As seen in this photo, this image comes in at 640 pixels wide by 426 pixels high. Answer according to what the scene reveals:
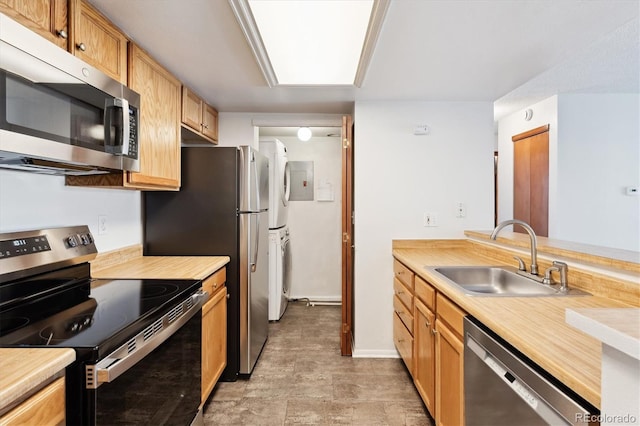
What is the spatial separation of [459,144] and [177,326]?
254cm

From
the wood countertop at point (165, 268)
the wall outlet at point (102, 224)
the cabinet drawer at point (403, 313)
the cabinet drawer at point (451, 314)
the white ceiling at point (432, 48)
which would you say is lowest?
the cabinet drawer at point (403, 313)

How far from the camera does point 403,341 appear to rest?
2.44 meters

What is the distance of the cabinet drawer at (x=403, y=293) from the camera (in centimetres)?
224

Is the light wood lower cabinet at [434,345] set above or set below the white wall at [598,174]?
below

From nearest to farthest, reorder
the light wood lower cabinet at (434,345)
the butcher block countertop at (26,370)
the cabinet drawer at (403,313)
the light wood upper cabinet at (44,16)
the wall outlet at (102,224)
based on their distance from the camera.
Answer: the butcher block countertop at (26,370) → the light wood upper cabinet at (44,16) → the light wood lower cabinet at (434,345) → the wall outlet at (102,224) → the cabinet drawer at (403,313)

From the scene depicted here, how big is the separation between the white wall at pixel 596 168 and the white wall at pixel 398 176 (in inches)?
48.3

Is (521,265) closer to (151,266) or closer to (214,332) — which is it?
(214,332)

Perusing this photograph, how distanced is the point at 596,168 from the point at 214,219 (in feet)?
12.5

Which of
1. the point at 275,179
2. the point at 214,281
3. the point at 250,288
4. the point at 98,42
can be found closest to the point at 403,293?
the point at 250,288

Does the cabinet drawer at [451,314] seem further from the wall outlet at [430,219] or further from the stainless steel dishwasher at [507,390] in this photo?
the wall outlet at [430,219]

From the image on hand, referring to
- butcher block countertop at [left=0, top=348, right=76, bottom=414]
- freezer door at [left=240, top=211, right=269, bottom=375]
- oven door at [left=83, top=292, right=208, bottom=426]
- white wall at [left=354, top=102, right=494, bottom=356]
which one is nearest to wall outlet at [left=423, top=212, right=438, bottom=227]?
white wall at [left=354, top=102, right=494, bottom=356]

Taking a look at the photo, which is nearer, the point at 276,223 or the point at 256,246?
the point at 256,246

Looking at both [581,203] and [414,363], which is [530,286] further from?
[581,203]

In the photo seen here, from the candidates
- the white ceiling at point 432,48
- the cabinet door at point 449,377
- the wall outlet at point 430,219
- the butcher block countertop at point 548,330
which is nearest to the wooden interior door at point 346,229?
the white ceiling at point 432,48
